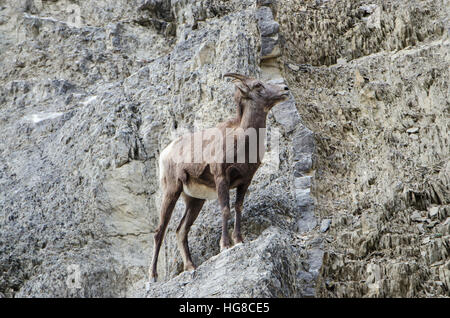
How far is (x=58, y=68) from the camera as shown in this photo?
55.1 ft

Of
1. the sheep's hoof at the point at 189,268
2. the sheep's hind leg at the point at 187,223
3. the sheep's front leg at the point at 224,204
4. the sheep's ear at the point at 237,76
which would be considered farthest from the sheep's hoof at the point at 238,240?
the sheep's ear at the point at 237,76

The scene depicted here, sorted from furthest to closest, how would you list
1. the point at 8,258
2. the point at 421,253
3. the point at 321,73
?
the point at 321,73
the point at 8,258
the point at 421,253

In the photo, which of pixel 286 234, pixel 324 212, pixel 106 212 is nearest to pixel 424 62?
pixel 324 212

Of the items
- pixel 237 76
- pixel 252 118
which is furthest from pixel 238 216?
pixel 237 76

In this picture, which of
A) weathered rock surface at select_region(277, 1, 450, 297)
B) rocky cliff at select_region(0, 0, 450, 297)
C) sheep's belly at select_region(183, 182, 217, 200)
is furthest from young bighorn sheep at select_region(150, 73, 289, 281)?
weathered rock surface at select_region(277, 1, 450, 297)

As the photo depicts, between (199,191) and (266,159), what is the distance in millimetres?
1950

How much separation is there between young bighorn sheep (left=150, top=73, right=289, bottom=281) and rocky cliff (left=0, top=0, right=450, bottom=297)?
612 millimetres

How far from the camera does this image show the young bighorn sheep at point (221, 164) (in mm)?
9711

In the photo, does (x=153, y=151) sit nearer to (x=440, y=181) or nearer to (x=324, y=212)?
(x=324, y=212)

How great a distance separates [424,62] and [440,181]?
9.64ft

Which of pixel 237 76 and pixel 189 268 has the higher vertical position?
pixel 237 76

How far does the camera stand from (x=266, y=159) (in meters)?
11.8

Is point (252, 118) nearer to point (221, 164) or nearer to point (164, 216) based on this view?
point (221, 164)
